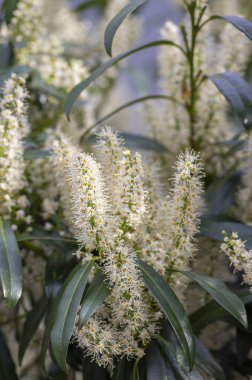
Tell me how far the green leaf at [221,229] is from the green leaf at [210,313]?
0.09 m

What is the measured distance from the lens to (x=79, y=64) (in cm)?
132

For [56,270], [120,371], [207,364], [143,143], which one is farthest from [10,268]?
[143,143]

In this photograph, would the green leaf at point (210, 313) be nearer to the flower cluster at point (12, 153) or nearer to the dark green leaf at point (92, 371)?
the dark green leaf at point (92, 371)

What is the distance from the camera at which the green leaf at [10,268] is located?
83 cm

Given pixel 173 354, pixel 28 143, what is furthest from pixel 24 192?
pixel 173 354

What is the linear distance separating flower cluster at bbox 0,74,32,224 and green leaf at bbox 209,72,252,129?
0.34 meters

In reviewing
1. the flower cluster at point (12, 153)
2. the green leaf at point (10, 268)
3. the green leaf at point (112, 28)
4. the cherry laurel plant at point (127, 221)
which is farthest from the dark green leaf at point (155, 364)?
the green leaf at point (112, 28)

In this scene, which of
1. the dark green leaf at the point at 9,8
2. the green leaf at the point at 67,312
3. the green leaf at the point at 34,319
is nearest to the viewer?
the green leaf at the point at 67,312

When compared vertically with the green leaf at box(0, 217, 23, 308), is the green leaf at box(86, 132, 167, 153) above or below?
above

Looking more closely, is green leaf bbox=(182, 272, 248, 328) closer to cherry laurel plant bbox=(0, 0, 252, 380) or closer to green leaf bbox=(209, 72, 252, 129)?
cherry laurel plant bbox=(0, 0, 252, 380)

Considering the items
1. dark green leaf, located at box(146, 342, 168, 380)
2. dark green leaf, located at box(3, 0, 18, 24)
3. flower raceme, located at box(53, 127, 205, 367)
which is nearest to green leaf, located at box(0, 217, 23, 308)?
flower raceme, located at box(53, 127, 205, 367)

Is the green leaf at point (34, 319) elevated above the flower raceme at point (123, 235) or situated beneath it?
situated beneath

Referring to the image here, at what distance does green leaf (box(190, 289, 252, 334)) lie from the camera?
2.89 feet

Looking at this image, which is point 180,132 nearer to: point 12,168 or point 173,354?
point 12,168
